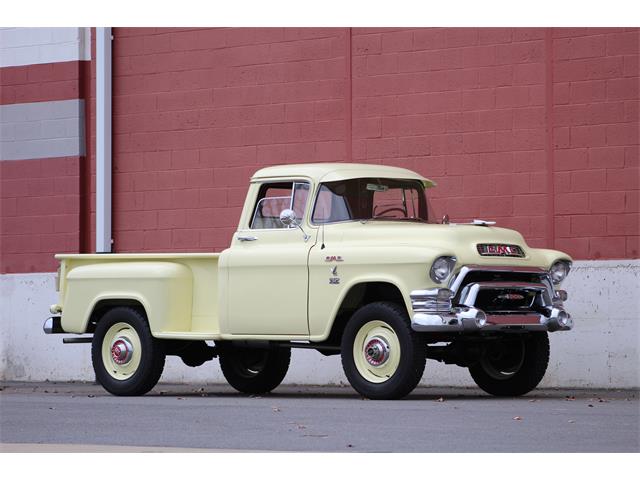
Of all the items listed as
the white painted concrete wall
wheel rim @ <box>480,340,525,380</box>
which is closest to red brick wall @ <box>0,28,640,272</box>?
the white painted concrete wall

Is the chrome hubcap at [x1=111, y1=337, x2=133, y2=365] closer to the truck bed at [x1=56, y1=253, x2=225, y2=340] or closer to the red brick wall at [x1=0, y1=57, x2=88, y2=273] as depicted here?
the truck bed at [x1=56, y1=253, x2=225, y2=340]

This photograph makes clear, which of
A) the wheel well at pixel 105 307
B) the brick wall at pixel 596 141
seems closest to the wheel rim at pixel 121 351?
the wheel well at pixel 105 307

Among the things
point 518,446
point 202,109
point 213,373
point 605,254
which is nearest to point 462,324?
point 518,446

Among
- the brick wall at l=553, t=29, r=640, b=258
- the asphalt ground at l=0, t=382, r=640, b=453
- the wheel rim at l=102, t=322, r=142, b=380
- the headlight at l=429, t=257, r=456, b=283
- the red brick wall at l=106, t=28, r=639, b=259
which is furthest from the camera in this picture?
the red brick wall at l=106, t=28, r=639, b=259

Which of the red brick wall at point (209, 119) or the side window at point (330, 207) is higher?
the red brick wall at point (209, 119)

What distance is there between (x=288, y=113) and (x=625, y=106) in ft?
15.0

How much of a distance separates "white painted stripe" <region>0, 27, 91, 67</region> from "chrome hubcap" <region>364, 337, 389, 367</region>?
8.81m

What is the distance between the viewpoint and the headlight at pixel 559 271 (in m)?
13.2

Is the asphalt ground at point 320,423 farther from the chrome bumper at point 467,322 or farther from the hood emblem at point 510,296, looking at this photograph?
the hood emblem at point 510,296

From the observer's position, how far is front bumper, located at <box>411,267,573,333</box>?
12.0 meters

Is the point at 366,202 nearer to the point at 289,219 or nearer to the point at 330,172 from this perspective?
the point at 330,172

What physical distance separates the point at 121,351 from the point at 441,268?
3.90 metres

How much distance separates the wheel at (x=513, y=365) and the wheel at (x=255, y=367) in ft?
7.37

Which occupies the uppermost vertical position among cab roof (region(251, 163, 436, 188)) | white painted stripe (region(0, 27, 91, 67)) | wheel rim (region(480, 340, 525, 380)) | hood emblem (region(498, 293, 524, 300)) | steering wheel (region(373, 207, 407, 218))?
white painted stripe (region(0, 27, 91, 67))
